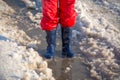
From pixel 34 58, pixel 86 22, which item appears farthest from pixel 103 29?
pixel 34 58

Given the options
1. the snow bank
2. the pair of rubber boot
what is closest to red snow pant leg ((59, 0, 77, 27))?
the pair of rubber boot

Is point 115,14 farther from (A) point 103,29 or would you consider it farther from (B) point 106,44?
(B) point 106,44

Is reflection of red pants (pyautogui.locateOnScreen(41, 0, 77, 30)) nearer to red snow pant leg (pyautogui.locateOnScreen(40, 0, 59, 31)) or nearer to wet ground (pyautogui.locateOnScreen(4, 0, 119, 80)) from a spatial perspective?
red snow pant leg (pyautogui.locateOnScreen(40, 0, 59, 31))

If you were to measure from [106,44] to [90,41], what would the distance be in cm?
25

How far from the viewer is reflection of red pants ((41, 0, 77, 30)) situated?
4160mm

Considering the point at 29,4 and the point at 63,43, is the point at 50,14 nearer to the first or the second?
the point at 63,43

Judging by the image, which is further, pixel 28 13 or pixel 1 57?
pixel 28 13

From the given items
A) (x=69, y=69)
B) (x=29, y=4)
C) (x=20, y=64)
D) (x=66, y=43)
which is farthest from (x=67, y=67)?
(x=29, y=4)

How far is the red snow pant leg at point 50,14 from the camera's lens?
4148 mm

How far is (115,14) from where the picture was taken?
574 centimetres

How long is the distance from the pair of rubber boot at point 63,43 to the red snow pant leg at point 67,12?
0.13 metres

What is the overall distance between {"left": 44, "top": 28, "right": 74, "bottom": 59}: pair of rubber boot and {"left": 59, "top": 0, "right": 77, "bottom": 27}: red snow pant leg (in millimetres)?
130

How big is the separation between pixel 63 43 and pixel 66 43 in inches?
2.0

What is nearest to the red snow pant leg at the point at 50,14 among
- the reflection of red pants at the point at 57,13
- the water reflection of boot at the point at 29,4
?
the reflection of red pants at the point at 57,13
